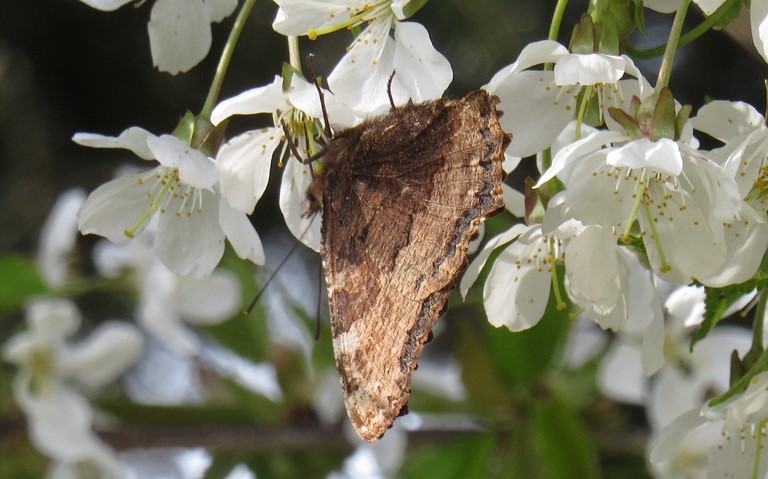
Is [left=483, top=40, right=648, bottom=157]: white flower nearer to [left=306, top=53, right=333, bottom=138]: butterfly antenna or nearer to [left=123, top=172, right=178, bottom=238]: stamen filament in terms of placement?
[left=306, top=53, right=333, bottom=138]: butterfly antenna

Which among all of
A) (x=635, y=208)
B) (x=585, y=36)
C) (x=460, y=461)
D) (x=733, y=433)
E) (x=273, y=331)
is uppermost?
(x=585, y=36)

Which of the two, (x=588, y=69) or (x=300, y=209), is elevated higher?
(x=588, y=69)

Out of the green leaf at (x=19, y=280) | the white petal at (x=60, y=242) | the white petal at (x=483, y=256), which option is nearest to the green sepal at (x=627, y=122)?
the white petal at (x=483, y=256)

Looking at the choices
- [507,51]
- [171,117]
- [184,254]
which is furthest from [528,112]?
[171,117]

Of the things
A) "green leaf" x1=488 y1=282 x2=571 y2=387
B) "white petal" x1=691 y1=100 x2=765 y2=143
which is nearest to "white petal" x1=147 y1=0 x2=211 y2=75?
"white petal" x1=691 y1=100 x2=765 y2=143

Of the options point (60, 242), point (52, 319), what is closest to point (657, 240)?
point (52, 319)

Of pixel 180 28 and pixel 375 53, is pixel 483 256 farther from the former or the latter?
pixel 180 28

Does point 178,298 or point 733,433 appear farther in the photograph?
point 178,298
